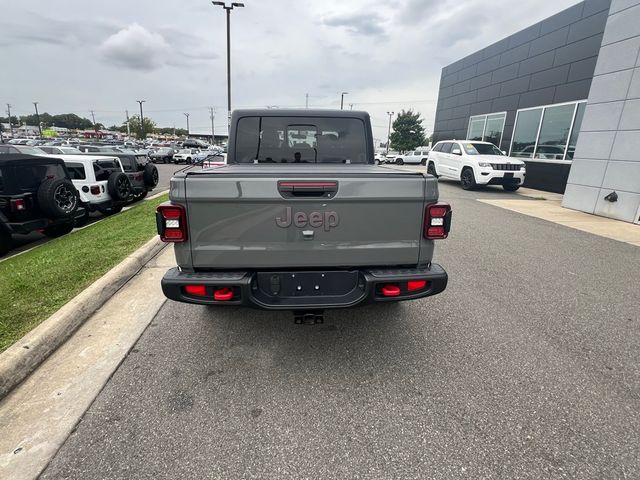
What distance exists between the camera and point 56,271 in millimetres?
4246

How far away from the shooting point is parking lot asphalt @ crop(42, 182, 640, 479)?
1.93m

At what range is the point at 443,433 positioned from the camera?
6.99 ft

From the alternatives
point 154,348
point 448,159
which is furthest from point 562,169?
point 154,348

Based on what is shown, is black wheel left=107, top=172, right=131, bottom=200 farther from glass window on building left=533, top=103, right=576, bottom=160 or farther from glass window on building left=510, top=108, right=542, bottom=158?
glass window on building left=510, top=108, right=542, bottom=158

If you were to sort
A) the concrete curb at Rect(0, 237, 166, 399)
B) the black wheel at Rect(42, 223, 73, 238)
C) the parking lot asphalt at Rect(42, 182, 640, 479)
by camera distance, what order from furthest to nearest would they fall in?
the black wheel at Rect(42, 223, 73, 238)
the concrete curb at Rect(0, 237, 166, 399)
the parking lot asphalt at Rect(42, 182, 640, 479)

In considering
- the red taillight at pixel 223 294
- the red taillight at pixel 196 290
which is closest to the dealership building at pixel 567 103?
the red taillight at pixel 223 294

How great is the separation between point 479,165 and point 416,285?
12867mm

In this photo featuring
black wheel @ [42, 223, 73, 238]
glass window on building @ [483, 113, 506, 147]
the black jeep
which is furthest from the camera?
glass window on building @ [483, 113, 506, 147]

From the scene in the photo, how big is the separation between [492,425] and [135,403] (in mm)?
2396

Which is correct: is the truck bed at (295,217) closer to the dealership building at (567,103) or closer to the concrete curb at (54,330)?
the concrete curb at (54,330)

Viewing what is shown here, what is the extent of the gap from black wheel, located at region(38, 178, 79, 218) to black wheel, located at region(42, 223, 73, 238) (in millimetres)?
605

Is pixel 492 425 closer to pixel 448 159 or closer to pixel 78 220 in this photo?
pixel 78 220

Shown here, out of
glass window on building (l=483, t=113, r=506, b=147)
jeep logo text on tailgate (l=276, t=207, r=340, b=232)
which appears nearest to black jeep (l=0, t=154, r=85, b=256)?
jeep logo text on tailgate (l=276, t=207, r=340, b=232)

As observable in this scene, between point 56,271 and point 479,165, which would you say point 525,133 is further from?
point 56,271
